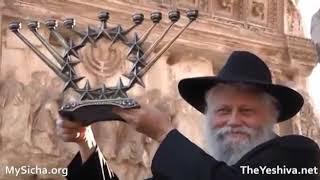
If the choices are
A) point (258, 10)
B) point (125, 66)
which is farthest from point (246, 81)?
point (258, 10)

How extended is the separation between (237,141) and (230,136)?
3cm

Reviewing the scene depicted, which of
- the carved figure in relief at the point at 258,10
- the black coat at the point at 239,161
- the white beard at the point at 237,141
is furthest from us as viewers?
the carved figure in relief at the point at 258,10

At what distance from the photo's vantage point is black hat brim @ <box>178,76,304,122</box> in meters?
2.31

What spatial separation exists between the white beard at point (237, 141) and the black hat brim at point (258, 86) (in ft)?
0.38

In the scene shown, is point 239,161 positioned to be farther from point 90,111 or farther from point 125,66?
point 125,66

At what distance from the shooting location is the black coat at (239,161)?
205 cm

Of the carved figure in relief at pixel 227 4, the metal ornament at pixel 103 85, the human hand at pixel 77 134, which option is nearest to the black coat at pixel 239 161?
the metal ornament at pixel 103 85

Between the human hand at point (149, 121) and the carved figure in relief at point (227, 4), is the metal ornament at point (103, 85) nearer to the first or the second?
the human hand at point (149, 121)

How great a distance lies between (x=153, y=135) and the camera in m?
2.09

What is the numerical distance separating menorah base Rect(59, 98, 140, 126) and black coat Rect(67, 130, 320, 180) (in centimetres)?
23

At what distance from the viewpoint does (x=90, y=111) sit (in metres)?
2.29

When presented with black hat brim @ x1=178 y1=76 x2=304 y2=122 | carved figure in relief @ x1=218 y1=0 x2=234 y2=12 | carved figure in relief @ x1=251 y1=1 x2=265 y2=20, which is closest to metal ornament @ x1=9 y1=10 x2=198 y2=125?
black hat brim @ x1=178 y1=76 x2=304 y2=122

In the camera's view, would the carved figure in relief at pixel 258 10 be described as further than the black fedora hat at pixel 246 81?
Yes

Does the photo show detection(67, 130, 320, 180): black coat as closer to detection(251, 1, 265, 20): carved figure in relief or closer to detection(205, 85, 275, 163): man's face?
detection(205, 85, 275, 163): man's face
